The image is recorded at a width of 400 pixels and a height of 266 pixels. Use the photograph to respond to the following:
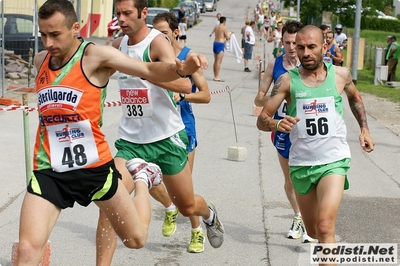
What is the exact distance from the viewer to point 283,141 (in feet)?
23.3

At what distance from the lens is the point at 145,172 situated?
560 cm

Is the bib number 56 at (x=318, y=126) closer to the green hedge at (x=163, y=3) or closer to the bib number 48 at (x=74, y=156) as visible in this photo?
the bib number 48 at (x=74, y=156)

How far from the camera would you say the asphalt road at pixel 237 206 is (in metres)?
6.73

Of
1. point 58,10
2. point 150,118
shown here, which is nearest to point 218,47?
point 150,118

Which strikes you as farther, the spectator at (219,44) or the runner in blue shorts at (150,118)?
the spectator at (219,44)

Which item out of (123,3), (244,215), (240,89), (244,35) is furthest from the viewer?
(244,35)

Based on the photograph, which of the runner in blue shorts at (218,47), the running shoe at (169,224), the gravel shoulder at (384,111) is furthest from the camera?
the runner in blue shorts at (218,47)

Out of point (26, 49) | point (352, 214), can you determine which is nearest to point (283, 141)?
point (352, 214)

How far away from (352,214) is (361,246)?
1.36m

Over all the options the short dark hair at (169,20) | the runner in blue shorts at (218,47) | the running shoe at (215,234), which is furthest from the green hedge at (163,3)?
the running shoe at (215,234)

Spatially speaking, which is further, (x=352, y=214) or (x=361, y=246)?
(x=352, y=214)

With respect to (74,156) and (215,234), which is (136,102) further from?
(215,234)

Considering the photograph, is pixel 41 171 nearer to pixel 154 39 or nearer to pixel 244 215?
pixel 154 39

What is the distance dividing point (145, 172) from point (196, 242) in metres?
1.56
